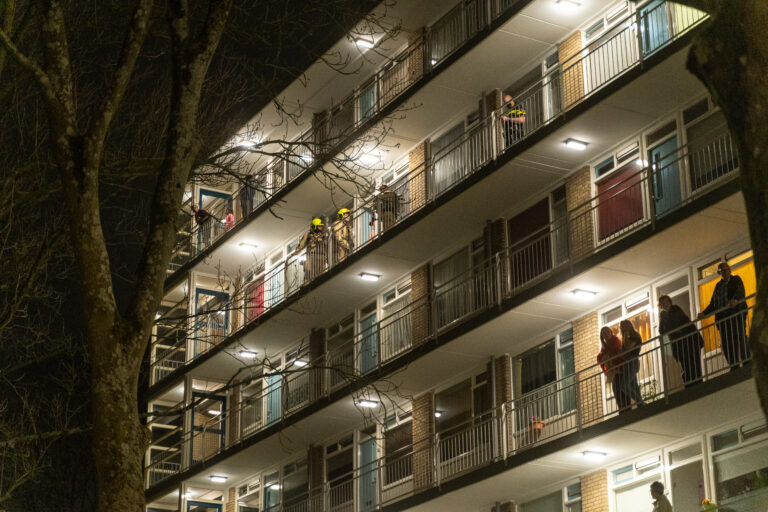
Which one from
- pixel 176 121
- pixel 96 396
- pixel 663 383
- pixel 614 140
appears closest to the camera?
pixel 96 396

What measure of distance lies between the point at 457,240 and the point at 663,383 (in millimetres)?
8445

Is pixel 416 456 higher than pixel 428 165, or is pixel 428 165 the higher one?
pixel 428 165

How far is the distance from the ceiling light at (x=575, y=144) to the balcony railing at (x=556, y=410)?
13.4 feet

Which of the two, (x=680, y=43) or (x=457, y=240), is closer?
(x=680, y=43)

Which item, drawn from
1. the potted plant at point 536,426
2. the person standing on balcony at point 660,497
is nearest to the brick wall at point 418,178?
the potted plant at point 536,426

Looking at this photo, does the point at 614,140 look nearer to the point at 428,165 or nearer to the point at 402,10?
the point at 428,165

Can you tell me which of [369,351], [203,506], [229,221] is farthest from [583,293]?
[203,506]

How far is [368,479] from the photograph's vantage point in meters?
29.2

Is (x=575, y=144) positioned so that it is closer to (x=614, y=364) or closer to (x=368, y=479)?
(x=614, y=364)

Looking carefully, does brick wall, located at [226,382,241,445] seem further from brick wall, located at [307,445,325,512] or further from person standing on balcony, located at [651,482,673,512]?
person standing on balcony, located at [651,482,673,512]

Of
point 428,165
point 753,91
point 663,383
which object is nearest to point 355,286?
point 428,165

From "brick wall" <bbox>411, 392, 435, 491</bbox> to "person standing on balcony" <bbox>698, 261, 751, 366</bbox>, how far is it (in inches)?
339

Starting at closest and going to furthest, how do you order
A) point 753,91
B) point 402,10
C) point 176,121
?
point 753,91
point 176,121
point 402,10

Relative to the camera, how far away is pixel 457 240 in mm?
27766
